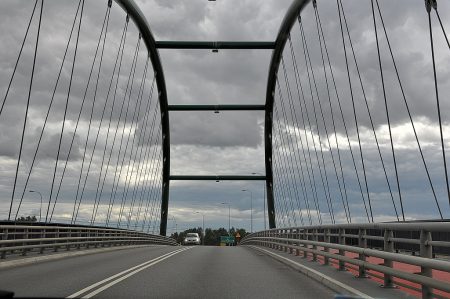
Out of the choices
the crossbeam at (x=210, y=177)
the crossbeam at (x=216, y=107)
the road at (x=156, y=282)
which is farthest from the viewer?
the crossbeam at (x=210, y=177)

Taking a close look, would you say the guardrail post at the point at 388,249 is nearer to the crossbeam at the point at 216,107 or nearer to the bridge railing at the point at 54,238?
the bridge railing at the point at 54,238

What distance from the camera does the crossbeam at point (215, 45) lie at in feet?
133

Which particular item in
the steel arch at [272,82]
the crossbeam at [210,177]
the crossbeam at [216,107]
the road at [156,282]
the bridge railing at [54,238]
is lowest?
the road at [156,282]

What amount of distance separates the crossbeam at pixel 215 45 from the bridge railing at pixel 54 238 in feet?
44.7

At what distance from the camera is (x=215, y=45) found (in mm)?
42844

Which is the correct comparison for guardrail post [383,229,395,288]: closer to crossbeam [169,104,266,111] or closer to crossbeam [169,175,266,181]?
crossbeam [169,104,266,111]

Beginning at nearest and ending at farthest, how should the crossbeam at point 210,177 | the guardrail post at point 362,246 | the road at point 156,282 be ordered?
1. the road at point 156,282
2. the guardrail post at point 362,246
3. the crossbeam at point 210,177

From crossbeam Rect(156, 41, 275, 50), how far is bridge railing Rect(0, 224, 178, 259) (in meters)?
13.6

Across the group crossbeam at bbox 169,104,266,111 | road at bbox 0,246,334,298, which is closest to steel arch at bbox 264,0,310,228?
crossbeam at bbox 169,104,266,111

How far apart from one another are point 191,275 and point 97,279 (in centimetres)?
217

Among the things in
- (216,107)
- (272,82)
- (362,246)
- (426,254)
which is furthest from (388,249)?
(216,107)

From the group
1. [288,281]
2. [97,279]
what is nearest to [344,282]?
[288,281]

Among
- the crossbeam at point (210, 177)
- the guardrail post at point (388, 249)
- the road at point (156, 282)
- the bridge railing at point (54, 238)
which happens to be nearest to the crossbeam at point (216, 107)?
the crossbeam at point (210, 177)

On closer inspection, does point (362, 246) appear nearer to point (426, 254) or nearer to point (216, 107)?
point (426, 254)
